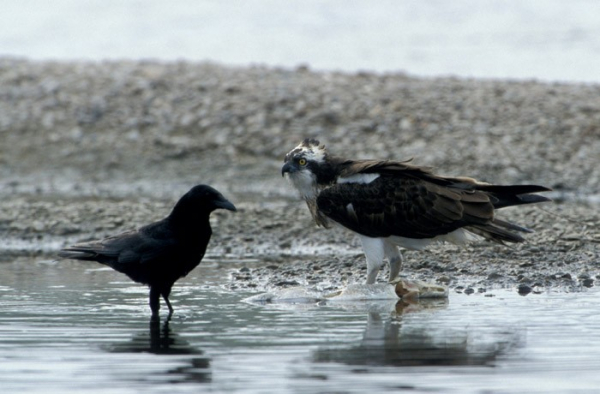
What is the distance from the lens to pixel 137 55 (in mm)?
26453

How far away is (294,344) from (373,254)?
8.54ft

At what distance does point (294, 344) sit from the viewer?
292 inches

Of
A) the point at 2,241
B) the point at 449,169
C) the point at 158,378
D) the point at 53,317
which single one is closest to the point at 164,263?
the point at 53,317

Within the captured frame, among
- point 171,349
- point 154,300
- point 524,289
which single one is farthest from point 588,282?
point 171,349

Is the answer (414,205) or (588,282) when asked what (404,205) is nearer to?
(414,205)

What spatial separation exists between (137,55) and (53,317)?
18.5 meters

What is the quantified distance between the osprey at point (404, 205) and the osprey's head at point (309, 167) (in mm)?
13

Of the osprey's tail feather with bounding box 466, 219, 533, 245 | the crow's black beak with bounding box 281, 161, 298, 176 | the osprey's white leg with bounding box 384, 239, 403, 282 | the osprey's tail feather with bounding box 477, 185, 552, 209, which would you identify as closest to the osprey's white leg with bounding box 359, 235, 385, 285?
the osprey's white leg with bounding box 384, 239, 403, 282

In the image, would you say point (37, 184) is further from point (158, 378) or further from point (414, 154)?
point (158, 378)

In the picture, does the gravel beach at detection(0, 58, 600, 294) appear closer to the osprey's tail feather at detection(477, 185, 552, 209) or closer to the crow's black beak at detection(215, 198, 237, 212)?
the osprey's tail feather at detection(477, 185, 552, 209)

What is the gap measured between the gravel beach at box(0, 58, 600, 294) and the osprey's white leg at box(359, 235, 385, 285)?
1.66 meters

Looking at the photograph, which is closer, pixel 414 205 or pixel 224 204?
pixel 224 204

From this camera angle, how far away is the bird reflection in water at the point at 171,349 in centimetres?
669

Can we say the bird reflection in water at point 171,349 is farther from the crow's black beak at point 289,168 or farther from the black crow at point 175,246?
the crow's black beak at point 289,168
